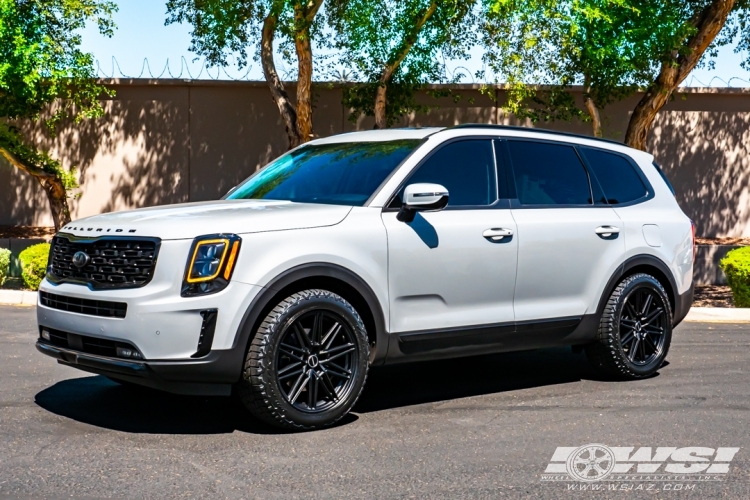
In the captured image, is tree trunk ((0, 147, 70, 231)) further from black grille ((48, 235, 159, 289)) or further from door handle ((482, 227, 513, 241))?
door handle ((482, 227, 513, 241))

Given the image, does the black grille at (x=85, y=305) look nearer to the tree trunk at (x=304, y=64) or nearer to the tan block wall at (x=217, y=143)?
the tree trunk at (x=304, y=64)

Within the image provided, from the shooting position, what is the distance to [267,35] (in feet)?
57.5

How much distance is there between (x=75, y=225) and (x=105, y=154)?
47.3ft

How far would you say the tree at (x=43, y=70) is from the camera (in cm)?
1544

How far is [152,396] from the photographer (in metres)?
7.11

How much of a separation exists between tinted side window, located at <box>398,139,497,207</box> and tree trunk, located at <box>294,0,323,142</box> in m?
8.98

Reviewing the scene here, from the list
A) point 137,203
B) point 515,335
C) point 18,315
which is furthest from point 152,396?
point 137,203

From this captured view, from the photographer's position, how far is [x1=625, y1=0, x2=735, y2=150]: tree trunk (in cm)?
1602

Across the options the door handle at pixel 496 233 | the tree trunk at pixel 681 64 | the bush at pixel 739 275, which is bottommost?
the bush at pixel 739 275

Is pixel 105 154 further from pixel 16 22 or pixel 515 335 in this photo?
pixel 515 335

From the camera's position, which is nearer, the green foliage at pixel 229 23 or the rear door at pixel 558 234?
the rear door at pixel 558 234

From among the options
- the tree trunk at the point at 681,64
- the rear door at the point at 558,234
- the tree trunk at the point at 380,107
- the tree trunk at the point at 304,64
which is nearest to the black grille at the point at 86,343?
the rear door at the point at 558,234

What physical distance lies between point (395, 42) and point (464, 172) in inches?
371

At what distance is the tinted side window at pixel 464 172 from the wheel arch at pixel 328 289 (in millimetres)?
933
